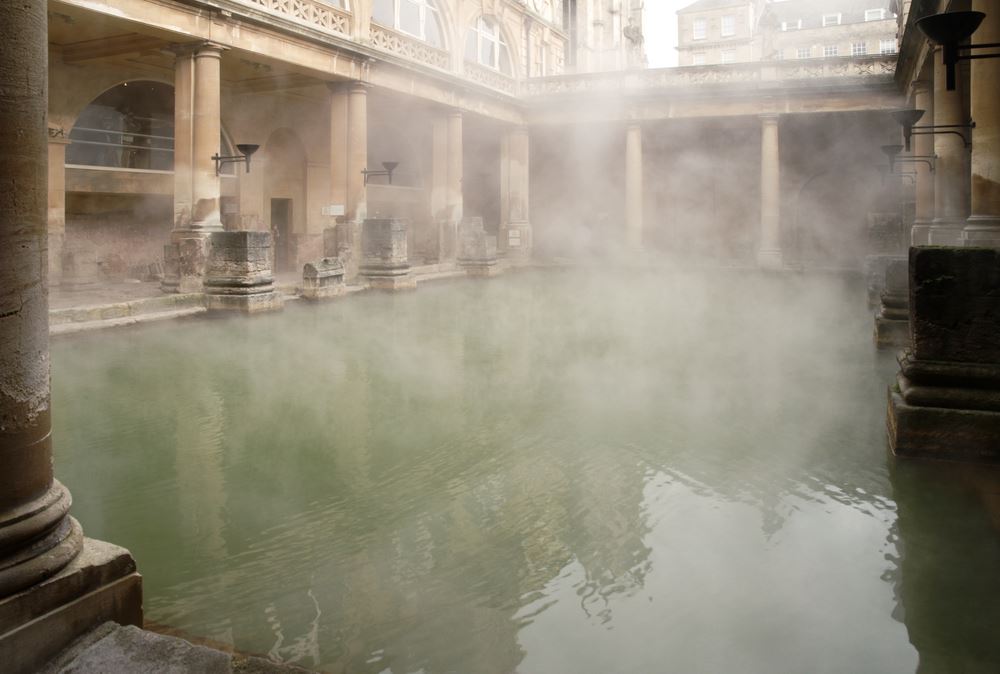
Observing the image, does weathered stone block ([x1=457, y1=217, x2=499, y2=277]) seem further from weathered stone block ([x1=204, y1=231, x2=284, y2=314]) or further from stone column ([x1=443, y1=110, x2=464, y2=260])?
weathered stone block ([x1=204, y1=231, x2=284, y2=314])

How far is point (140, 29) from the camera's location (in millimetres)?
11805

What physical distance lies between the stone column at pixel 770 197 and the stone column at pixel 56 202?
53.8 feet

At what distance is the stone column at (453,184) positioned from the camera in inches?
778

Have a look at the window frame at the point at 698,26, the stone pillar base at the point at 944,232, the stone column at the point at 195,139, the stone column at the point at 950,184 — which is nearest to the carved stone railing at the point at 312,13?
the stone column at the point at 195,139

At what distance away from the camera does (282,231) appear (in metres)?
19.7

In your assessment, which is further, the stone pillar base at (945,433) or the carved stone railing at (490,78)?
the carved stone railing at (490,78)

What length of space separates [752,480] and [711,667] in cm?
189

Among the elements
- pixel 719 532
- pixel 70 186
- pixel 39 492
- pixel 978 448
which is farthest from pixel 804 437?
pixel 70 186

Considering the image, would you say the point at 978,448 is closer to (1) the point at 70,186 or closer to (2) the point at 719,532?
(2) the point at 719,532

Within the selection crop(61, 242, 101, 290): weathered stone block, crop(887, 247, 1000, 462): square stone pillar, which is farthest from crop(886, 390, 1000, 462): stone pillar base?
crop(61, 242, 101, 290): weathered stone block

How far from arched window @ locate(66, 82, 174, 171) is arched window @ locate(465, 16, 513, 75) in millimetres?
8154

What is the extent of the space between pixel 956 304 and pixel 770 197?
58.8 ft

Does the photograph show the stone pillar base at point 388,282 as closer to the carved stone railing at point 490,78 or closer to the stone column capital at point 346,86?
the stone column capital at point 346,86

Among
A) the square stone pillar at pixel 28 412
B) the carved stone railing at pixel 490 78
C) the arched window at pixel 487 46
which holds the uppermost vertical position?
the arched window at pixel 487 46
